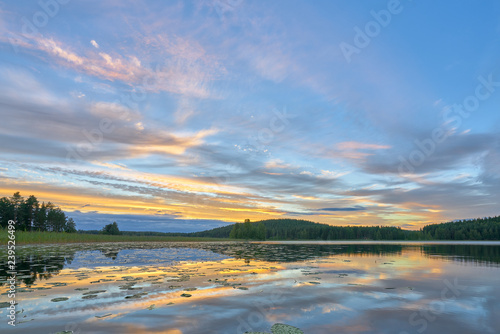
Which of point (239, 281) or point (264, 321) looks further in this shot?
point (239, 281)

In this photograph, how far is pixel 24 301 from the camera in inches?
471

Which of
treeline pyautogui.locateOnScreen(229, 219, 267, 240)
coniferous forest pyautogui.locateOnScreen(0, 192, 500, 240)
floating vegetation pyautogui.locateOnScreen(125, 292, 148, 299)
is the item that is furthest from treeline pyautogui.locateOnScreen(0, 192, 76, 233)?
floating vegetation pyautogui.locateOnScreen(125, 292, 148, 299)

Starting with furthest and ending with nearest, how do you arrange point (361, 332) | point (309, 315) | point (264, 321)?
point (309, 315) → point (264, 321) → point (361, 332)


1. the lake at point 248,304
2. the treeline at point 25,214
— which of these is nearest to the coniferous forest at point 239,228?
→ the treeline at point 25,214

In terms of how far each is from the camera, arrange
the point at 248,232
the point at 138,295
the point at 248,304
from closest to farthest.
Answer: the point at 248,304
the point at 138,295
the point at 248,232

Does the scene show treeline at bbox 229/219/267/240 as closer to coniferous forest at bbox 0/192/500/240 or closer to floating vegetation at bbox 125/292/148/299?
coniferous forest at bbox 0/192/500/240

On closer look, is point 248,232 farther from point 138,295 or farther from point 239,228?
point 138,295

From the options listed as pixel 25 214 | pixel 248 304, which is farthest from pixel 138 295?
pixel 25 214

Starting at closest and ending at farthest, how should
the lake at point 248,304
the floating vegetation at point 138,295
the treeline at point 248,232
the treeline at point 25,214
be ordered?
the lake at point 248,304, the floating vegetation at point 138,295, the treeline at point 25,214, the treeline at point 248,232

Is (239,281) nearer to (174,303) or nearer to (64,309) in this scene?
(174,303)

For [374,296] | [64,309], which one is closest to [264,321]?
[374,296]

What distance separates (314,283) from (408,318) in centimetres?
730

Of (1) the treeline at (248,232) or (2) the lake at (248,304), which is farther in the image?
(1) the treeline at (248,232)

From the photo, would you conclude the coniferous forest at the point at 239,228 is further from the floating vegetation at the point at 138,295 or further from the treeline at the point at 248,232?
the floating vegetation at the point at 138,295
